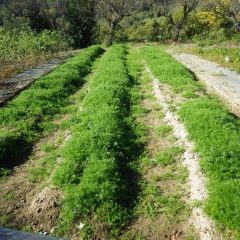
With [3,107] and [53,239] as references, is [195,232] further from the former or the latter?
[3,107]

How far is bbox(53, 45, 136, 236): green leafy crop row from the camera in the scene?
20.5ft

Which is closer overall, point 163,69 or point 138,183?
point 138,183

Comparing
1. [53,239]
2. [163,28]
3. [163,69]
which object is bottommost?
[163,28]

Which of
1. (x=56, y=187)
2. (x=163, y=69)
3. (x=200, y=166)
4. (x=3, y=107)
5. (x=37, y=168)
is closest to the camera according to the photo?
(x=56, y=187)

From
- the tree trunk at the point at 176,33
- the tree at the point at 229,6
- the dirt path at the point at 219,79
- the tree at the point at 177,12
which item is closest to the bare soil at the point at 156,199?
the dirt path at the point at 219,79

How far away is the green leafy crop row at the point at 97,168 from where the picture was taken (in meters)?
6.24

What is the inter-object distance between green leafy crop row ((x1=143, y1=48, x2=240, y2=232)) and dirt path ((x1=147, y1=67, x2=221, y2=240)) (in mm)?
142

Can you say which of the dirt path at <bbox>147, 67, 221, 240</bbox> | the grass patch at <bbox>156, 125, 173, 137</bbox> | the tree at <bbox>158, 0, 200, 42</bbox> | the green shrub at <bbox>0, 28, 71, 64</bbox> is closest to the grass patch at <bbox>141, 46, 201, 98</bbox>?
the dirt path at <bbox>147, 67, 221, 240</bbox>

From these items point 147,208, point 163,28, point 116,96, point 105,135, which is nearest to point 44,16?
point 163,28

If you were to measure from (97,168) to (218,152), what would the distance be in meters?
2.51

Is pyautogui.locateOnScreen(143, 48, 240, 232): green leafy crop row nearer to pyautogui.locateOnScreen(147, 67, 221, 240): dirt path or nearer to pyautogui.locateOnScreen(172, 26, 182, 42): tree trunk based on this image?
pyautogui.locateOnScreen(147, 67, 221, 240): dirt path

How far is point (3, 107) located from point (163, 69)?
781cm

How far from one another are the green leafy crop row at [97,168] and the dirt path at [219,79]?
3856 millimetres

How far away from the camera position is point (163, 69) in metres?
16.5
